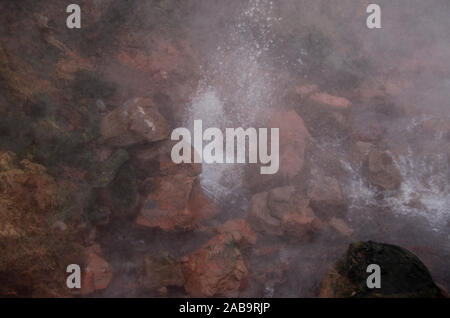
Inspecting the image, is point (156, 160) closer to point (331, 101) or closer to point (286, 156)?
point (286, 156)

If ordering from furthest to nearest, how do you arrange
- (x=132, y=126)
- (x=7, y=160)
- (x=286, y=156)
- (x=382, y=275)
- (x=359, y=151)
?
1. (x=359, y=151)
2. (x=286, y=156)
3. (x=132, y=126)
4. (x=7, y=160)
5. (x=382, y=275)

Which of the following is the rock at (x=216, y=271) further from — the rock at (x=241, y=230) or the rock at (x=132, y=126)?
the rock at (x=132, y=126)

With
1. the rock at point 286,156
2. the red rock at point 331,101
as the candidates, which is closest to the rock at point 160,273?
the rock at point 286,156

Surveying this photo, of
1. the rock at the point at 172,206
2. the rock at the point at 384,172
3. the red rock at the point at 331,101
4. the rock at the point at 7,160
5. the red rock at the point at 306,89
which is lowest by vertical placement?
the rock at the point at 172,206

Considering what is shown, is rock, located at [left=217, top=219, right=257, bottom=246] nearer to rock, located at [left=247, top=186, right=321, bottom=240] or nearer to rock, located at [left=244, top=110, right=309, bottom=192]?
rock, located at [left=247, top=186, right=321, bottom=240]

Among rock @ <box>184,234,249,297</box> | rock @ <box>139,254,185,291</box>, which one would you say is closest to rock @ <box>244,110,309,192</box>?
rock @ <box>184,234,249,297</box>

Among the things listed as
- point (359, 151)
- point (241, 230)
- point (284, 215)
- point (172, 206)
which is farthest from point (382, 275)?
point (359, 151)
